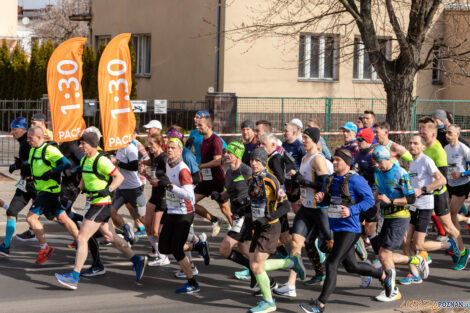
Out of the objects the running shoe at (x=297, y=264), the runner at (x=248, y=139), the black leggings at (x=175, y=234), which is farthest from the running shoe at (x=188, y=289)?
the runner at (x=248, y=139)

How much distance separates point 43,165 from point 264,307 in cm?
356

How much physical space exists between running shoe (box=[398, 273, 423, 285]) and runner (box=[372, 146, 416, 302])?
0.73 metres

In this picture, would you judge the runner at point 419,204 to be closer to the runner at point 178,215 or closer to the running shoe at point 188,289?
the running shoe at point 188,289

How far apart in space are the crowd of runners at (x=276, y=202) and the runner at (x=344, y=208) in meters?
0.01

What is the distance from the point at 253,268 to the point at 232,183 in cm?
129

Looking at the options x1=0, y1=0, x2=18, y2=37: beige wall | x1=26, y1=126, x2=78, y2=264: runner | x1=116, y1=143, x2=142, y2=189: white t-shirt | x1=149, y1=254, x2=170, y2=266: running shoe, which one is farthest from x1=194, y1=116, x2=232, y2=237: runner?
x1=0, y1=0, x2=18, y2=37: beige wall

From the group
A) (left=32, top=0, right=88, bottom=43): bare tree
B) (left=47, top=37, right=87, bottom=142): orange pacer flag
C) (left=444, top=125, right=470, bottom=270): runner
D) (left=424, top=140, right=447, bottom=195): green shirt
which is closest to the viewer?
(left=424, top=140, right=447, bottom=195): green shirt

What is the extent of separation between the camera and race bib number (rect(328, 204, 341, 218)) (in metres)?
7.27

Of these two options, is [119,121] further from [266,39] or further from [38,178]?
[266,39]

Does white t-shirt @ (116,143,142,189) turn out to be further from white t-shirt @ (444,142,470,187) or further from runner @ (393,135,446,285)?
white t-shirt @ (444,142,470,187)

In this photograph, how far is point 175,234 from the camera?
7.82 meters

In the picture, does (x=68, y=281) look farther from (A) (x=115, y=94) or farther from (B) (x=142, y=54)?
(B) (x=142, y=54)

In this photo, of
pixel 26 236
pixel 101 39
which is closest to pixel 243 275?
pixel 26 236

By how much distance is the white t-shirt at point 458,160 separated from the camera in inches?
396
